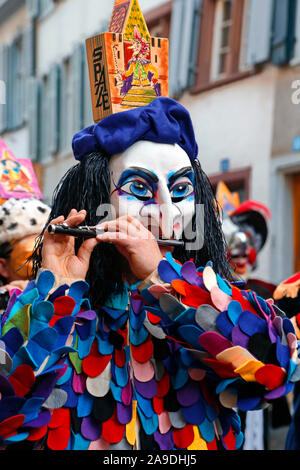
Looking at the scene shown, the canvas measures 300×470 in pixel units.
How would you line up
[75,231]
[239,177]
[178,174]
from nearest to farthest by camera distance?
[75,231], [178,174], [239,177]

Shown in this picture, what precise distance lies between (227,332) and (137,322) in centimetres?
33

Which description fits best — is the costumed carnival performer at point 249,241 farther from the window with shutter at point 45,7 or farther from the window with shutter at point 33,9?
the window with shutter at point 33,9

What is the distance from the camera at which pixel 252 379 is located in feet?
6.85

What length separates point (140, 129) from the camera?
2396 millimetres

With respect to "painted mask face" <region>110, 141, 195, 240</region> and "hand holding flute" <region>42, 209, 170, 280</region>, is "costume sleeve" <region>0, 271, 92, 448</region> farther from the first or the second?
"painted mask face" <region>110, 141, 195, 240</region>

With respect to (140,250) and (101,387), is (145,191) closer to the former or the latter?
(140,250)

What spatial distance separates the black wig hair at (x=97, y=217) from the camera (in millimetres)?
2371

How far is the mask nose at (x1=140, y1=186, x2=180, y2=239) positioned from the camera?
7.77 feet

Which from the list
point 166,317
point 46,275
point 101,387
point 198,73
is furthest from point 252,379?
point 198,73

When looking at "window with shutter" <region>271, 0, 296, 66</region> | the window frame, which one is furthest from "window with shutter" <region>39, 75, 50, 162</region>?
"window with shutter" <region>271, 0, 296, 66</region>

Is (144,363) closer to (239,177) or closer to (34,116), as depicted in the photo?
(239,177)

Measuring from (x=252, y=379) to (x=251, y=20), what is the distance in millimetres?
6847

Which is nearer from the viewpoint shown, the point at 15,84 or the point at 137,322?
the point at 137,322

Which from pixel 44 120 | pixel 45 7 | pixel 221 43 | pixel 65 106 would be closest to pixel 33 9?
pixel 45 7
